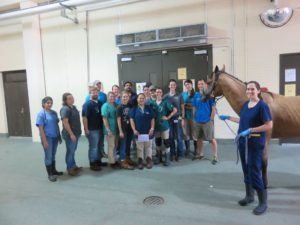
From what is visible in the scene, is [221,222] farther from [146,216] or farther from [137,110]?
[137,110]

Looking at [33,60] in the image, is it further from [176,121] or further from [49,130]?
[176,121]

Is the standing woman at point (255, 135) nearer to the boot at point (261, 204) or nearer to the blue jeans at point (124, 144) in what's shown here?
the boot at point (261, 204)

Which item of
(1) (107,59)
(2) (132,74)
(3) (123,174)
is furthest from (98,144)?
(1) (107,59)

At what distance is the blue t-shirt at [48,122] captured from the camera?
3525mm

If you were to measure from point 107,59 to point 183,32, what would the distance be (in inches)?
81.8

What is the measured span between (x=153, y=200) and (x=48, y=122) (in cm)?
197

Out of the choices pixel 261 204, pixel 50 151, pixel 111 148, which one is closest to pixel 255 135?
pixel 261 204

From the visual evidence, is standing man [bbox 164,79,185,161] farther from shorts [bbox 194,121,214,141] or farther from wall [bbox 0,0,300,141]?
wall [bbox 0,0,300,141]

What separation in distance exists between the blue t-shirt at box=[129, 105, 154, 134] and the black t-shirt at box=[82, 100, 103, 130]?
557mm

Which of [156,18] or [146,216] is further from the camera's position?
[156,18]

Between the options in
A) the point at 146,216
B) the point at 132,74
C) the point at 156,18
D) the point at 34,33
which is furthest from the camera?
the point at 34,33

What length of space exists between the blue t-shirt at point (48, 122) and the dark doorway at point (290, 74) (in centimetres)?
441

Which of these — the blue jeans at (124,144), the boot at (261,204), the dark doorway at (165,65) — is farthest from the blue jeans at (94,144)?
the boot at (261,204)

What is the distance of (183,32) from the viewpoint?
507 cm
